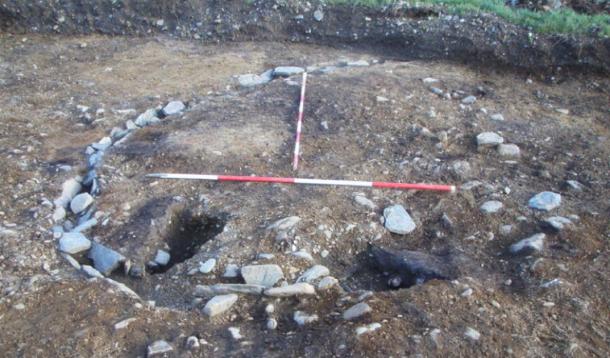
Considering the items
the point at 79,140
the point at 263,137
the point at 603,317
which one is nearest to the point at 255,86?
the point at 263,137

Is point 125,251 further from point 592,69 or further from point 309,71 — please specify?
point 592,69

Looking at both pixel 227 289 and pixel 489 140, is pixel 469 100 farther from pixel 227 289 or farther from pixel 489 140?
pixel 227 289

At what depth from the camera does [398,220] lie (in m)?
4.32

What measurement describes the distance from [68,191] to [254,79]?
2498 mm

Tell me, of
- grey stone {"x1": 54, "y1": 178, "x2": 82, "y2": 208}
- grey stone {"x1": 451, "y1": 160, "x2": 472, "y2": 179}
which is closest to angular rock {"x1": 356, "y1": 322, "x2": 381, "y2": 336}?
grey stone {"x1": 451, "y1": 160, "x2": 472, "y2": 179}

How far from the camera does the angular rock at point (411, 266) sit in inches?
151

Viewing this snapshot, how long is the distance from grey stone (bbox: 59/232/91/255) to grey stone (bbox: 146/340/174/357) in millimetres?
1209

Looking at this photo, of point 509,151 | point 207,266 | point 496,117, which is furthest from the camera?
point 496,117

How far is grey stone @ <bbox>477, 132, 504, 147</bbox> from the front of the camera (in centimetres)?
514

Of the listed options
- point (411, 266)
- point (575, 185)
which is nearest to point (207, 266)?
point (411, 266)

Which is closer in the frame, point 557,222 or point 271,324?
point 271,324

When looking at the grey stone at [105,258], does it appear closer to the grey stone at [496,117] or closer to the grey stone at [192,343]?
the grey stone at [192,343]

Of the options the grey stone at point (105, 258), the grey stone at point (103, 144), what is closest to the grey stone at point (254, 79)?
the grey stone at point (103, 144)

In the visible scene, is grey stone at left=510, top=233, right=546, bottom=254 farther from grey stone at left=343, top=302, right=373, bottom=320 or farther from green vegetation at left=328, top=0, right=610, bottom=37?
green vegetation at left=328, top=0, right=610, bottom=37
